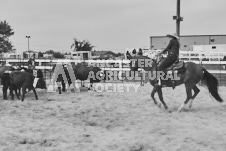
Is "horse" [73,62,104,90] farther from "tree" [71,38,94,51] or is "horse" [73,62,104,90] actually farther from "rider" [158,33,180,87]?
"tree" [71,38,94,51]

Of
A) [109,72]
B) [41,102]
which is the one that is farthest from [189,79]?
[109,72]

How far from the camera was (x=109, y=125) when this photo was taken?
6.73m

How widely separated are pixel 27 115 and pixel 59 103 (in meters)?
1.98

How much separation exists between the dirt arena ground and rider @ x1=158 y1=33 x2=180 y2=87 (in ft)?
4.06

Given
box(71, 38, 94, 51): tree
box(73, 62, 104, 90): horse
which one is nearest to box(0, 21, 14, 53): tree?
box(71, 38, 94, 51): tree

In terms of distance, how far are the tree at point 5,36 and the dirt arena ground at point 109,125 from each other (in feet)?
151

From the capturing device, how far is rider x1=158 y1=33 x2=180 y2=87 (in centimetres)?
849

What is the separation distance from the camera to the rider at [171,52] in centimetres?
849

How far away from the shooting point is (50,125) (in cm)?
664

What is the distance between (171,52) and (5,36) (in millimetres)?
51749

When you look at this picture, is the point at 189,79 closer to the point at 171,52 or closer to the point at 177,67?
the point at 177,67

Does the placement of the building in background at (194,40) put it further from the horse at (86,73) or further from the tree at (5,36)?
the horse at (86,73)

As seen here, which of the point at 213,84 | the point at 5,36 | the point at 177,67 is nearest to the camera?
the point at 177,67

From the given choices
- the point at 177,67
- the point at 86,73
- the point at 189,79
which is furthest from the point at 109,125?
the point at 86,73
